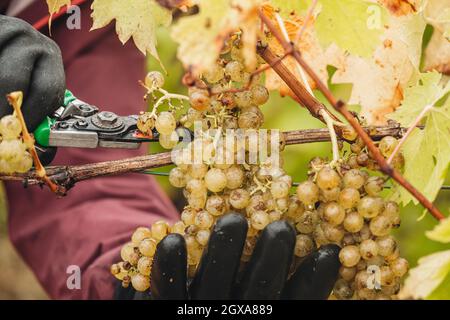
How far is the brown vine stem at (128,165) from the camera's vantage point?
731 mm

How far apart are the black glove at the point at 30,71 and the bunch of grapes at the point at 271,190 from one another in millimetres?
187

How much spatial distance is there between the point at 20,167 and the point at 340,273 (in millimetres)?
357

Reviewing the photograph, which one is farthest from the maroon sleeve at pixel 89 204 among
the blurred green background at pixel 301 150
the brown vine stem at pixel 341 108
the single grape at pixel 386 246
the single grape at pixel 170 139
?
the brown vine stem at pixel 341 108

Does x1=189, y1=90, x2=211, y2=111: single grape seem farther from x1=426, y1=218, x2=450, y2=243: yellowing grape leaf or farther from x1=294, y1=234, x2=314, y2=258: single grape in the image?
x1=426, y1=218, x2=450, y2=243: yellowing grape leaf

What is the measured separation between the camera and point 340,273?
2.39 ft

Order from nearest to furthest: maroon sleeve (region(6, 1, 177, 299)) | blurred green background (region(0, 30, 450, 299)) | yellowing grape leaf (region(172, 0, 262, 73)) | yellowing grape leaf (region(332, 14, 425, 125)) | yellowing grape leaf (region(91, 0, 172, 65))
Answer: yellowing grape leaf (region(172, 0, 262, 73)) < yellowing grape leaf (region(91, 0, 172, 65)) < yellowing grape leaf (region(332, 14, 425, 125)) < maroon sleeve (region(6, 1, 177, 299)) < blurred green background (region(0, 30, 450, 299))

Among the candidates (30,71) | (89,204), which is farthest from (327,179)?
(89,204)

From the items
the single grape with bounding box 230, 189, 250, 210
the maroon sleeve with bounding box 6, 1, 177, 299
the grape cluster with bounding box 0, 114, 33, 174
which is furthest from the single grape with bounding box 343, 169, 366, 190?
the maroon sleeve with bounding box 6, 1, 177, 299

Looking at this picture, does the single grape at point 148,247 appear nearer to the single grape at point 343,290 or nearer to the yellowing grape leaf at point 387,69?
the single grape at point 343,290

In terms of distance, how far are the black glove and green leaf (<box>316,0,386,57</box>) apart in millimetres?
363

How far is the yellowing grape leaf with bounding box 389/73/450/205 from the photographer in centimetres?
67

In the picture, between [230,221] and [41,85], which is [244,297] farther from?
[41,85]

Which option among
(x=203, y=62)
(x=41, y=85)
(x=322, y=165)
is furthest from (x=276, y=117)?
(x=203, y=62)

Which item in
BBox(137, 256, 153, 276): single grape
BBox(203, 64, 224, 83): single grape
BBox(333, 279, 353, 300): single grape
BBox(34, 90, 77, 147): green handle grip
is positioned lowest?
BBox(137, 256, 153, 276): single grape
